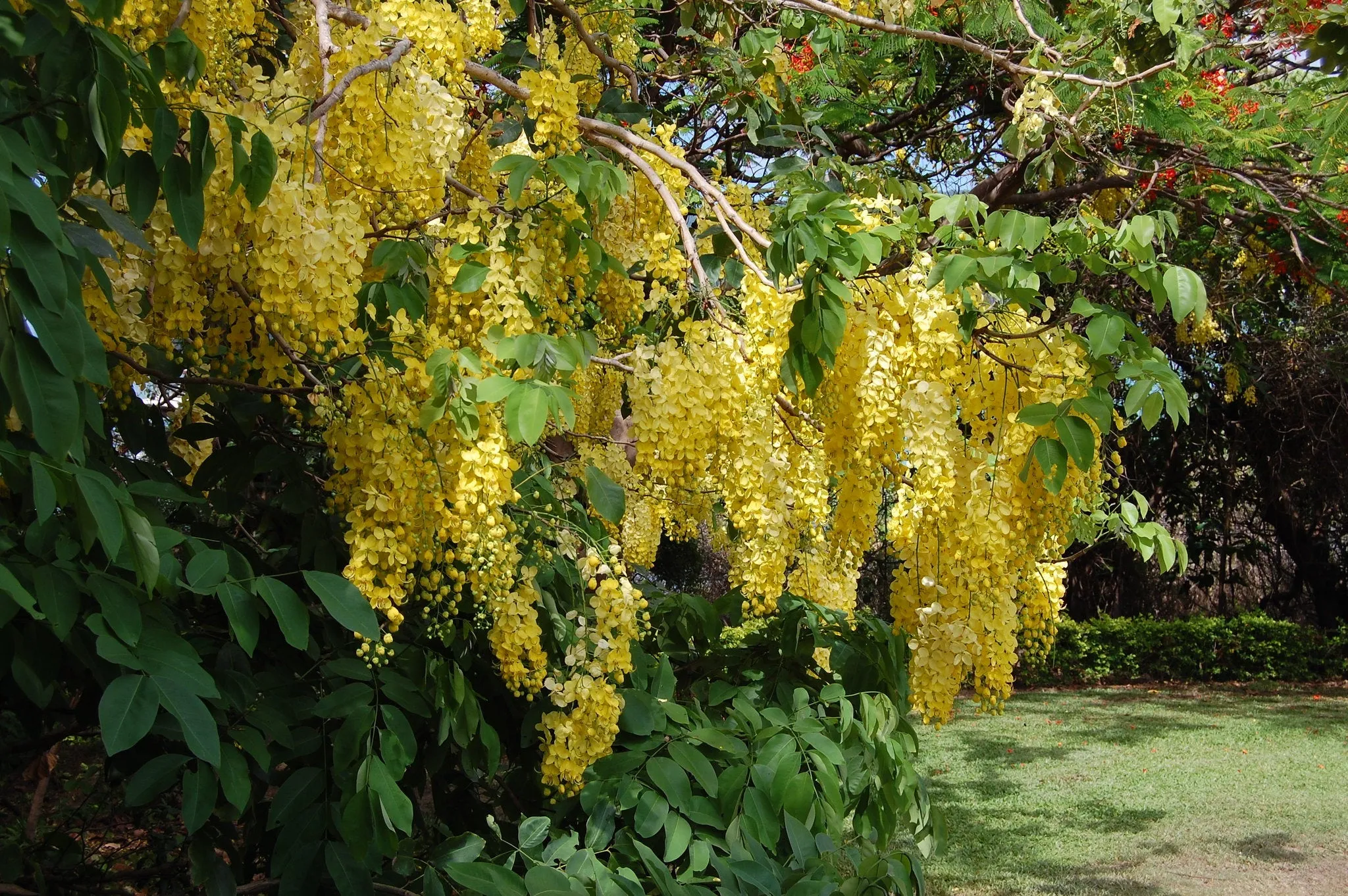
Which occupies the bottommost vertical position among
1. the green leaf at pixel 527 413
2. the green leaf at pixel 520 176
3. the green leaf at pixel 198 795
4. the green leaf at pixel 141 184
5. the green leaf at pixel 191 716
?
the green leaf at pixel 198 795

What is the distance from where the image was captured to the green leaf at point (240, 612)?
1757 millimetres

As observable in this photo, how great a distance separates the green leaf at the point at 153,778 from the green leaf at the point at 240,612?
316 millimetres

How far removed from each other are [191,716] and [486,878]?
70 cm

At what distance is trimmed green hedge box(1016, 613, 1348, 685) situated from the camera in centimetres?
1116

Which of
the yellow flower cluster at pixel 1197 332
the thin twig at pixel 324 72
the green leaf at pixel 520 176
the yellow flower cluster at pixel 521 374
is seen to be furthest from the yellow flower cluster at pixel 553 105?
the yellow flower cluster at pixel 1197 332

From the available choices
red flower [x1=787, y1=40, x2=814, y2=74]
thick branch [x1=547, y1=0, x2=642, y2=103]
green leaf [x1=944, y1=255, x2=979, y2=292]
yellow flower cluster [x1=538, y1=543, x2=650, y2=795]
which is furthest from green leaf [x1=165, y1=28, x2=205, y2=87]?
red flower [x1=787, y1=40, x2=814, y2=74]

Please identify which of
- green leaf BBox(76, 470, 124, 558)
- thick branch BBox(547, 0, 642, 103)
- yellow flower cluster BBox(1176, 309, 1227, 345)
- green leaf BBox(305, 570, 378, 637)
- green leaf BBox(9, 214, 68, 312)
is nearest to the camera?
green leaf BBox(9, 214, 68, 312)

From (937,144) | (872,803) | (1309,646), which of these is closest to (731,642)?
(872,803)

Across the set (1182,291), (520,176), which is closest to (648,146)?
(520,176)

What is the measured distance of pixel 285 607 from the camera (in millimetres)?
1812

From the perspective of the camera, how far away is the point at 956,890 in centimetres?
515

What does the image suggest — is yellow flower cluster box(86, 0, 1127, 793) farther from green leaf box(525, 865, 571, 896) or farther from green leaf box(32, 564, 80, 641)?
green leaf box(32, 564, 80, 641)

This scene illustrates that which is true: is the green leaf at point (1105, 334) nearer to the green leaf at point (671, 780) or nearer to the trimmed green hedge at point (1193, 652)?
the green leaf at point (671, 780)

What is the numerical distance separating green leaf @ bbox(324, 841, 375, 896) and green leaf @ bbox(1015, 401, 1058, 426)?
4.89 ft
